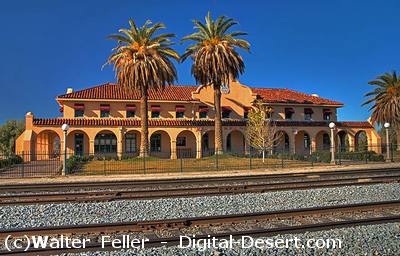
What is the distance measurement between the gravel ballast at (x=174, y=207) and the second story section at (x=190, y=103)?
3278 cm

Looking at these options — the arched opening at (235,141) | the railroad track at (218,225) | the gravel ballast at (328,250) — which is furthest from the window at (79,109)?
the gravel ballast at (328,250)

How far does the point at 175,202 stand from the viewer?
1255cm

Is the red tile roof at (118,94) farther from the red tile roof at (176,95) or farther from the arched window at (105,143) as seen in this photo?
the arched window at (105,143)

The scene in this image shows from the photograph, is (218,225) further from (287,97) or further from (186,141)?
(287,97)

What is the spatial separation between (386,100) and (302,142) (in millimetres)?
11937

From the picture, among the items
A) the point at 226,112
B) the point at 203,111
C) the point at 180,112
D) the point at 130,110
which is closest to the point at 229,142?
the point at 226,112

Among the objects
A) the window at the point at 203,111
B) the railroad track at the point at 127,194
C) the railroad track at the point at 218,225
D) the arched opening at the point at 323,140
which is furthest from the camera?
the arched opening at the point at 323,140

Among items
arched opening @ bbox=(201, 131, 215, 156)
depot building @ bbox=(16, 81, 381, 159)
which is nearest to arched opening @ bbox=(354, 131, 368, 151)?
depot building @ bbox=(16, 81, 381, 159)

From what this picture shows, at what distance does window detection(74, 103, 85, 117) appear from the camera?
45.7 metres

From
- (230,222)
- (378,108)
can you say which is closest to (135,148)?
(378,108)

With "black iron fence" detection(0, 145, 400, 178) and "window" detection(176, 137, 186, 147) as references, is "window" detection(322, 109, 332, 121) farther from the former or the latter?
"window" detection(176, 137, 186, 147)

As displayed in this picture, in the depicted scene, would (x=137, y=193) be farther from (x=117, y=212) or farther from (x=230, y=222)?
(x=230, y=222)

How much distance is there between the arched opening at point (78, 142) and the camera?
44531 mm

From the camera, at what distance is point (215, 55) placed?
3866cm
